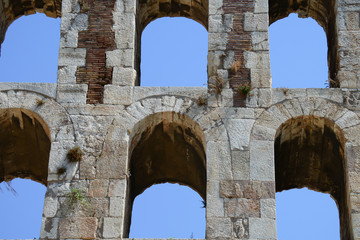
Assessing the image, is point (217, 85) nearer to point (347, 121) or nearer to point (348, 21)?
point (347, 121)

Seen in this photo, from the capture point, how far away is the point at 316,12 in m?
18.6

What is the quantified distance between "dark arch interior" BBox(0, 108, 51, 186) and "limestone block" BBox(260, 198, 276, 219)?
3.90 metres

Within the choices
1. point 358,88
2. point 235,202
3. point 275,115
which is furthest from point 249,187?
point 358,88

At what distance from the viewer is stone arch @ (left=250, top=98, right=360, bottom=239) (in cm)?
1614

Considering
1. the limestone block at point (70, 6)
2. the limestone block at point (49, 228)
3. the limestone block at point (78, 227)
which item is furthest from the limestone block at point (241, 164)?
the limestone block at point (70, 6)

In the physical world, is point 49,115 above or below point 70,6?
below

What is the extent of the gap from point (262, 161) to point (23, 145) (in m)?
4.49

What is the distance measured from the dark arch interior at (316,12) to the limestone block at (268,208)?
3.40m

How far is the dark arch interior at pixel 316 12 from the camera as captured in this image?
1789cm

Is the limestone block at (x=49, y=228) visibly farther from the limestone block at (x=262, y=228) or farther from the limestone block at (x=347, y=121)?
the limestone block at (x=347, y=121)

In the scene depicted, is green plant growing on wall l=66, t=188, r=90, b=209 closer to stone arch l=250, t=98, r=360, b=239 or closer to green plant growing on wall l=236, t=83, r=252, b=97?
stone arch l=250, t=98, r=360, b=239

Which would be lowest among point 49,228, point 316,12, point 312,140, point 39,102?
point 49,228

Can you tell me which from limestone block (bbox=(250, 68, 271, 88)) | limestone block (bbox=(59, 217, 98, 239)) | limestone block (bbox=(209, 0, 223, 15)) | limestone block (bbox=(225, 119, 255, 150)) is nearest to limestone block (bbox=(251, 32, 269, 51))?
limestone block (bbox=(250, 68, 271, 88))

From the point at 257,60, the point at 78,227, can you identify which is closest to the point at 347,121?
the point at 257,60
